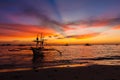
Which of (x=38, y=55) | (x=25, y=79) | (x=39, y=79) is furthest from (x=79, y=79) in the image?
(x=38, y=55)

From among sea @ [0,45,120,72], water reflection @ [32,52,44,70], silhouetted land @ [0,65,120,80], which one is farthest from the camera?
water reflection @ [32,52,44,70]

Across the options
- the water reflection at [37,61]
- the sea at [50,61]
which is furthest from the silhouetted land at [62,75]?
the water reflection at [37,61]

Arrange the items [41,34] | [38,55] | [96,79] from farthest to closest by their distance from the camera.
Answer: [41,34], [38,55], [96,79]

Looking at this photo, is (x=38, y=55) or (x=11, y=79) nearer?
(x=11, y=79)

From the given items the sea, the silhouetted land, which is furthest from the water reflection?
the silhouetted land

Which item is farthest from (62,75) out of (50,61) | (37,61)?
(37,61)

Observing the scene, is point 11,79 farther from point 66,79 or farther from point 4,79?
point 66,79

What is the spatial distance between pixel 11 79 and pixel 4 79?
53 centimetres

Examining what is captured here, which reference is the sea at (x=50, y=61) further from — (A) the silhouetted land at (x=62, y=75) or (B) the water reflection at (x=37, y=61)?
(A) the silhouetted land at (x=62, y=75)

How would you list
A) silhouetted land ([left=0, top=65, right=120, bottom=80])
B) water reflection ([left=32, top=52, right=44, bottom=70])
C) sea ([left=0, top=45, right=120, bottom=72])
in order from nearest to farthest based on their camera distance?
silhouetted land ([left=0, top=65, right=120, bottom=80])
sea ([left=0, top=45, right=120, bottom=72])
water reflection ([left=32, top=52, right=44, bottom=70])

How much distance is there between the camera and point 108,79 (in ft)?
44.7

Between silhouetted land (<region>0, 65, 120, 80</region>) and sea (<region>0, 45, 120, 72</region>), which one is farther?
sea (<region>0, 45, 120, 72</region>)

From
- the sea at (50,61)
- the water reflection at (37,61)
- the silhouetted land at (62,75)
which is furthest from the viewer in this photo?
the water reflection at (37,61)

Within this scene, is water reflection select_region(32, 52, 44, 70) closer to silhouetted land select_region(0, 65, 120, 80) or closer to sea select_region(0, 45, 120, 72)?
sea select_region(0, 45, 120, 72)
